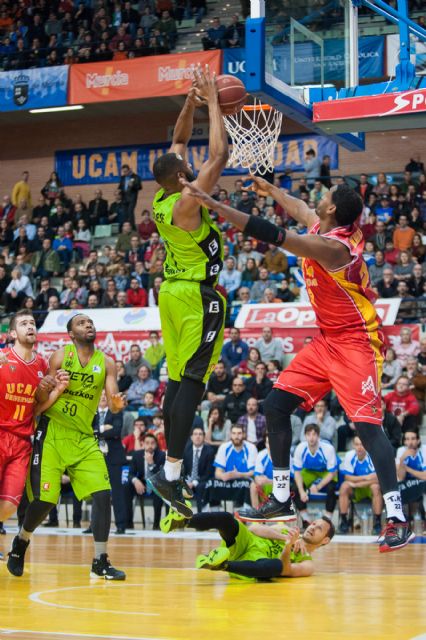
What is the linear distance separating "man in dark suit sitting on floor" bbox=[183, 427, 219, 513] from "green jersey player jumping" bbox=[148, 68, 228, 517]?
280 inches

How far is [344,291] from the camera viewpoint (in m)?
6.60

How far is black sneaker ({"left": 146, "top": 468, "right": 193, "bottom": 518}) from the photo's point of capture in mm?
6859

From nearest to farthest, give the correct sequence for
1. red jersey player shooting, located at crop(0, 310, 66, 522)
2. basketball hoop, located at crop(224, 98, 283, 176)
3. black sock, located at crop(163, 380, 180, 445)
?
black sock, located at crop(163, 380, 180, 445) < red jersey player shooting, located at crop(0, 310, 66, 522) < basketball hoop, located at crop(224, 98, 283, 176)

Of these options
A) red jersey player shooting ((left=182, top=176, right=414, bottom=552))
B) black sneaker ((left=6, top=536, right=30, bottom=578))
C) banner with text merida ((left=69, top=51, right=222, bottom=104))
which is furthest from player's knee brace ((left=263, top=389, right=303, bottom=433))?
banner with text merida ((left=69, top=51, right=222, bottom=104))

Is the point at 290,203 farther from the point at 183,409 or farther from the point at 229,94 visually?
the point at 183,409

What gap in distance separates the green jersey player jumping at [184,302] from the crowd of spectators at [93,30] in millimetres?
15790

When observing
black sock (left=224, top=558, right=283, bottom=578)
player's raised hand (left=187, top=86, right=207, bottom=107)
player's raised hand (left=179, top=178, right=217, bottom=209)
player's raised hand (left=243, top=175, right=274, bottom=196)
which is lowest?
black sock (left=224, top=558, right=283, bottom=578)

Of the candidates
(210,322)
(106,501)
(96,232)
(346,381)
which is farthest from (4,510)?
(96,232)

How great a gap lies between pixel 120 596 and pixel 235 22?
17.1m

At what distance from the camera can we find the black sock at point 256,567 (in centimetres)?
761

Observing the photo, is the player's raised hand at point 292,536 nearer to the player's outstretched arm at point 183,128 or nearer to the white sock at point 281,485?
the white sock at point 281,485

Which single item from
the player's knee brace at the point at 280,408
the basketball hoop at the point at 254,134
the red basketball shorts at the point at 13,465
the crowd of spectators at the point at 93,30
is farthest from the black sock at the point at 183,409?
the crowd of spectators at the point at 93,30

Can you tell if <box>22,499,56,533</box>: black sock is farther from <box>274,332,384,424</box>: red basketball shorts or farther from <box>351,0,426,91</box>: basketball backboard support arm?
<box>351,0,426,91</box>: basketball backboard support arm

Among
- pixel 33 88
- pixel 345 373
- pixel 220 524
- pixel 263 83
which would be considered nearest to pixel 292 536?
pixel 220 524
